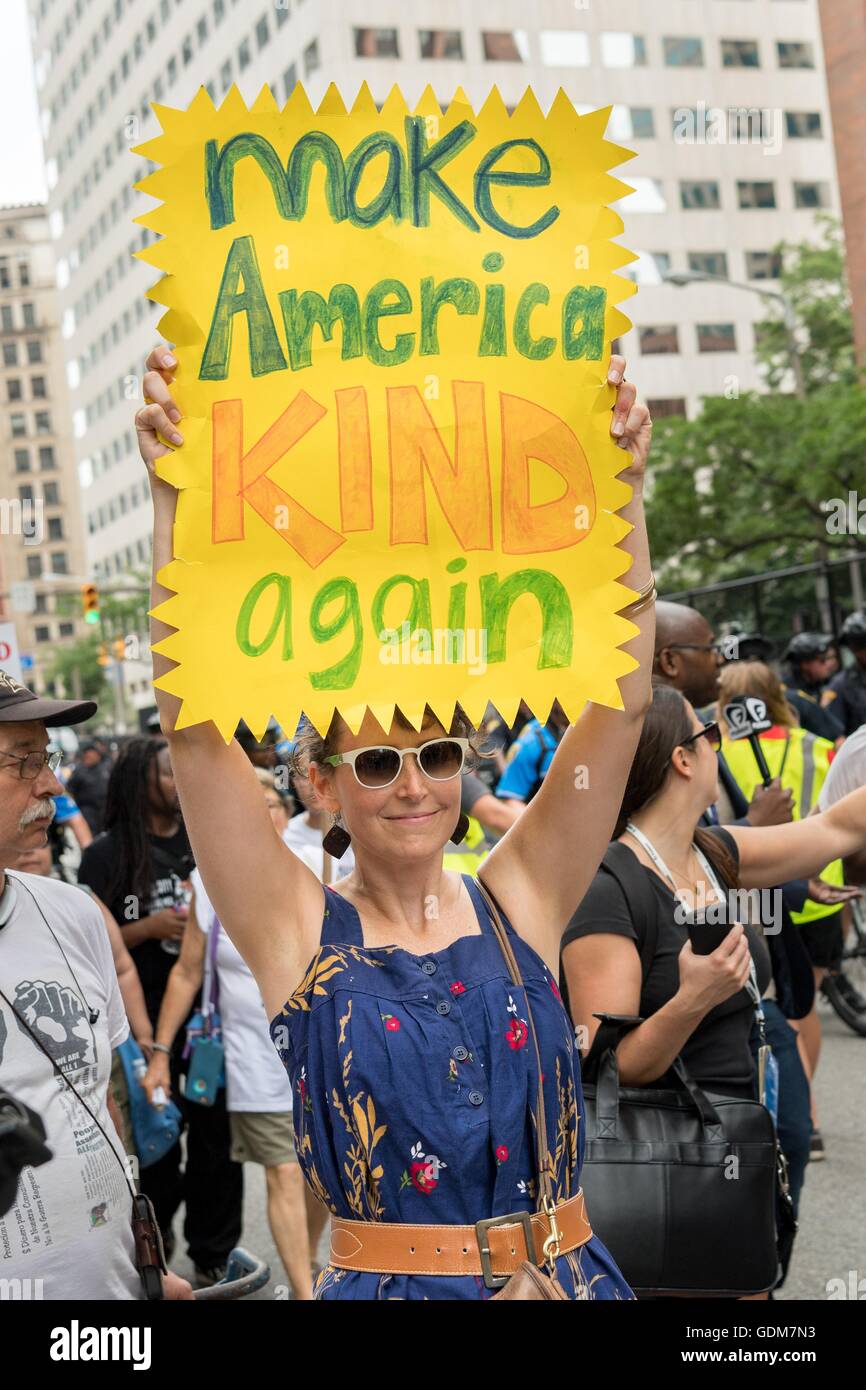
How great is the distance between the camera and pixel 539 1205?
233 cm

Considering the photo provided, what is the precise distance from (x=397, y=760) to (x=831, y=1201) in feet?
15.2

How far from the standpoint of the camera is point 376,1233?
2.30 metres

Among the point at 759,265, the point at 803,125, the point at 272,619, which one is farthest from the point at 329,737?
the point at 803,125

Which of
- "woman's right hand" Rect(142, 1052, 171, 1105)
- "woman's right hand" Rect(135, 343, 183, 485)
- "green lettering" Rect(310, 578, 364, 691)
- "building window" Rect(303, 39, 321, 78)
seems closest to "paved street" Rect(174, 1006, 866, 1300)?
"woman's right hand" Rect(142, 1052, 171, 1105)

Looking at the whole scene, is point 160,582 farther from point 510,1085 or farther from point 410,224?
point 510,1085

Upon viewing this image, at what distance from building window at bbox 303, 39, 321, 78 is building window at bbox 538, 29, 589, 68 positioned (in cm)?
871

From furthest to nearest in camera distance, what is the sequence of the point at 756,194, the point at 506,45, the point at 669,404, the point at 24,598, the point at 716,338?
the point at 756,194
the point at 716,338
the point at 506,45
the point at 669,404
the point at 24,598

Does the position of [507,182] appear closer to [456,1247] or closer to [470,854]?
[456,1247]

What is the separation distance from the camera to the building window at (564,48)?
204 ft

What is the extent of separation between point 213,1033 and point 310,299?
13.2 ft

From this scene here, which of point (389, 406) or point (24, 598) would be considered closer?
point (389, 406)

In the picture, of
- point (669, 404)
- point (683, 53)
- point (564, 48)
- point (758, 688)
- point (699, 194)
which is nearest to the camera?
point (758, 688)

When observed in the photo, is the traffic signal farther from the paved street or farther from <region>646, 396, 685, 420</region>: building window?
<region>646, 396, 685, 420</region>: building window
